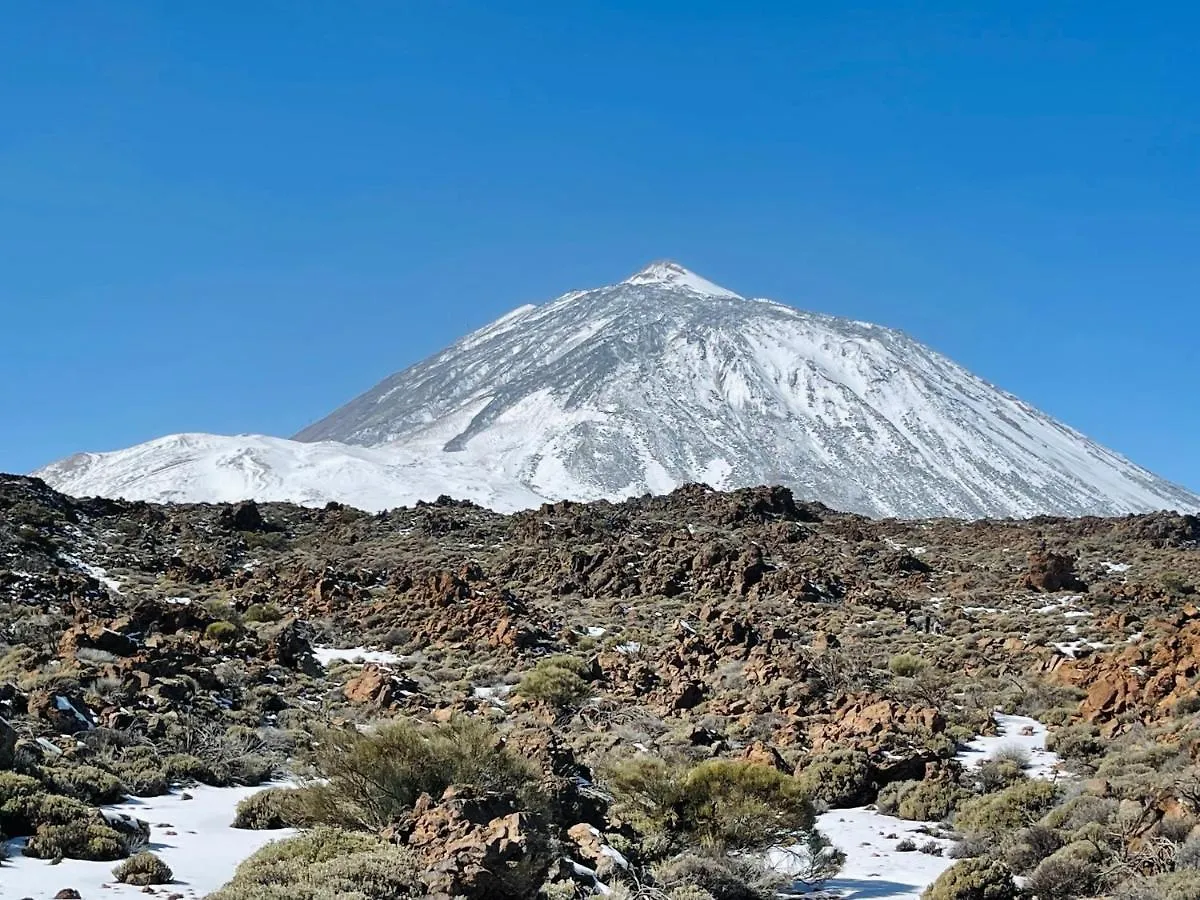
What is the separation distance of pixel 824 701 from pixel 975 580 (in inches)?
539

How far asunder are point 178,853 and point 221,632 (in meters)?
12.0

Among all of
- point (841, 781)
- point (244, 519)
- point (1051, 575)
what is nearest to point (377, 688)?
point (841, 781)

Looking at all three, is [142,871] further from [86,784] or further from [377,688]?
[377,688]

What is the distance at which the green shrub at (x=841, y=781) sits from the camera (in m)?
11.6

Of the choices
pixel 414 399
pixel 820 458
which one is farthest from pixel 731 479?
pixel 414 399

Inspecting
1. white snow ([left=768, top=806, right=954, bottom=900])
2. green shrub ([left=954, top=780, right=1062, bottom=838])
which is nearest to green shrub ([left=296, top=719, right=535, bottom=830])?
white snow ([left=768, top=806, right=954, bottom=900])

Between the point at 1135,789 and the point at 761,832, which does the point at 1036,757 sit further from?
the point at 761,832

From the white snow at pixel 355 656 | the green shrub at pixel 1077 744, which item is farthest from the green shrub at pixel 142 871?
the white snow at pixel 355 656

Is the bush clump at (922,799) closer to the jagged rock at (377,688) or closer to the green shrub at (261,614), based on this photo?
the jagged rock at (377,688)

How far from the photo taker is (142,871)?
672 cm

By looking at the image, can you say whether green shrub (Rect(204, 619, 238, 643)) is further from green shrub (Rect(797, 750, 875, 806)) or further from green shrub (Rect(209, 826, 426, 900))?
green shrub (Rect(209, 826, 426, 900))

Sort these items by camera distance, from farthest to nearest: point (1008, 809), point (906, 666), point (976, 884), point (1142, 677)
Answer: point (906, 666) < point (1142, 677) < point (1008, 809) < point (976, 884)

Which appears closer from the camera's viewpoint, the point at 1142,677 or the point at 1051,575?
the point at 1142,677

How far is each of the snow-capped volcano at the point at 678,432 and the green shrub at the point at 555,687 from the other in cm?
4969
